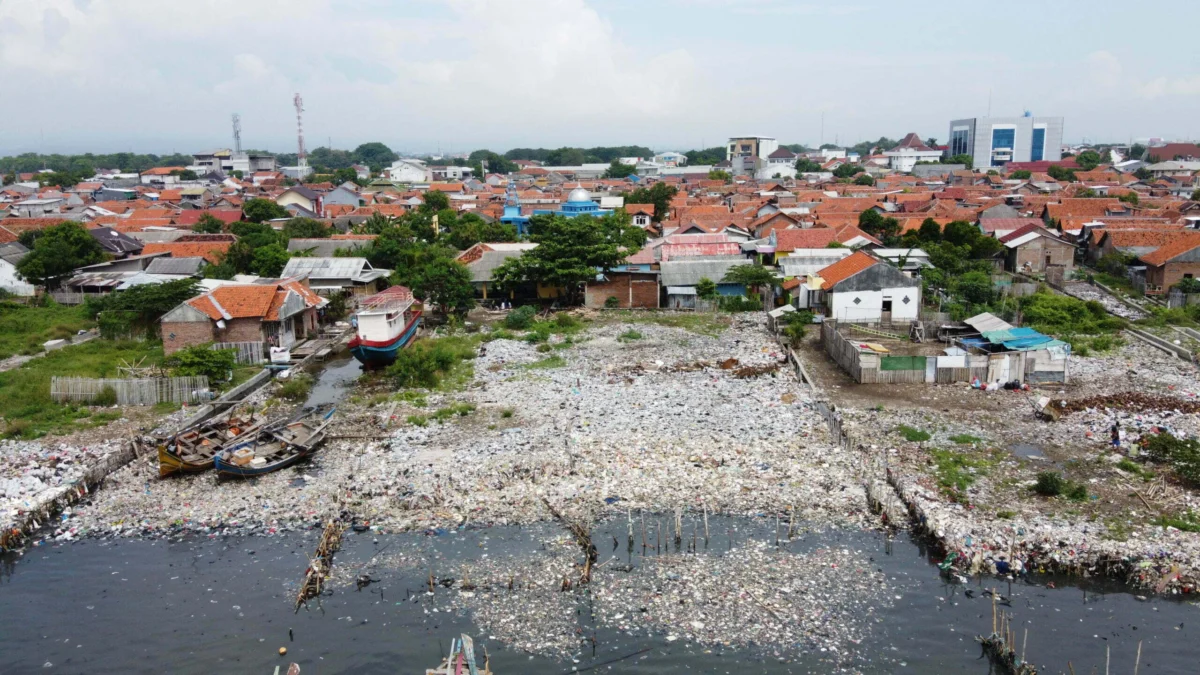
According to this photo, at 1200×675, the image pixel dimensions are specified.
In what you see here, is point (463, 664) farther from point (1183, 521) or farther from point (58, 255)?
point (58, 255)

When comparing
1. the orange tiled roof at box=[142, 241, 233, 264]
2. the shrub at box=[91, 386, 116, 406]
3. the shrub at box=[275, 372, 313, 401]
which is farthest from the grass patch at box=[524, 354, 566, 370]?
the orange tiled roof at box=[142, 241, 233, 264]

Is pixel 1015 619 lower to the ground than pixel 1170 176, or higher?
lower

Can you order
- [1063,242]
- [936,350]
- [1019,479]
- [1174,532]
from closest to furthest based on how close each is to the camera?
1. [1174,532]
2. [1019,479]
3. [936,350]
4. [1063,242]

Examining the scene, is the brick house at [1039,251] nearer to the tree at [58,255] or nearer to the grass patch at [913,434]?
the grass patch at [913,434]

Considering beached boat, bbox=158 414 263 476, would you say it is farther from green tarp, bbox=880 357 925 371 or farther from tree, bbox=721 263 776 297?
tree, bbox=721 263 776 297

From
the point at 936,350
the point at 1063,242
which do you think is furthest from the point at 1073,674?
the point at 1063,242

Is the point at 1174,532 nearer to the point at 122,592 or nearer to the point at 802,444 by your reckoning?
the point at 802,444
